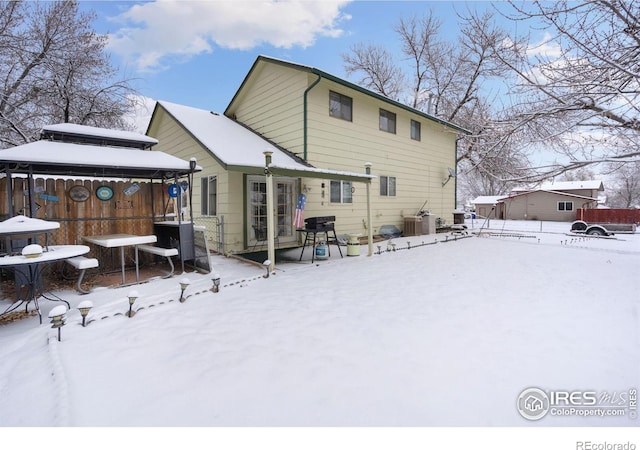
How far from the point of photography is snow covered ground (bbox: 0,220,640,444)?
1896 mm

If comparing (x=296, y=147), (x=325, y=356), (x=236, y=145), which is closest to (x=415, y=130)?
(x=296, y=147)

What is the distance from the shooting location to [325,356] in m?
2.56

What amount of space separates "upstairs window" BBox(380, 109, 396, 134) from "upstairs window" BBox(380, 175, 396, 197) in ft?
5.50

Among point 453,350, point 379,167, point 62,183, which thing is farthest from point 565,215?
point 62,183

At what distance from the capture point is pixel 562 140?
3332 mm

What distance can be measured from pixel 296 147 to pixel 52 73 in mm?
8268

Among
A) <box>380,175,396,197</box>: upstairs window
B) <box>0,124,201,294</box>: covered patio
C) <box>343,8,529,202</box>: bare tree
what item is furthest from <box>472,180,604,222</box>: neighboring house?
<box>0,124,201,294</box>: covered patio

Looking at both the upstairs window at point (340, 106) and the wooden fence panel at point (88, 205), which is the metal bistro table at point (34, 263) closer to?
the wooden fence panel at point (88, 205)

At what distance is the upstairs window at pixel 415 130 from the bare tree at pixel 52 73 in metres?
10.3

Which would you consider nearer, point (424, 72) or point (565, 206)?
point (424, 72)

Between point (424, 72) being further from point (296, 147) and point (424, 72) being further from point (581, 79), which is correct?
point (581, 79)

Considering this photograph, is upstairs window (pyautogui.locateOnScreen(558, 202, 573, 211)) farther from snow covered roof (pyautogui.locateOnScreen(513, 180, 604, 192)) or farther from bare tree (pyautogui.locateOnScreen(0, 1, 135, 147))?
bare tree (pyautogui.locateOnScreen(0, 1, 135, 147))

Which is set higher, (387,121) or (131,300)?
(387,121)
